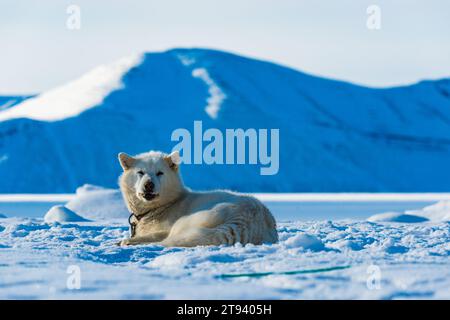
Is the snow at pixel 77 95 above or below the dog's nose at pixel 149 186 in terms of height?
above

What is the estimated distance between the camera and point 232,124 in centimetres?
7162

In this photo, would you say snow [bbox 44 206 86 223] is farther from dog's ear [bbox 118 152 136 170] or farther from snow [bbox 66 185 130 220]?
dog's ear [bbox 118 152 136 170]

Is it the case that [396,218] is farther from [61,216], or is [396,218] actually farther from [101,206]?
[101,206]

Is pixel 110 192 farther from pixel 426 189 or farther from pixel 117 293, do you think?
pixel 426 189

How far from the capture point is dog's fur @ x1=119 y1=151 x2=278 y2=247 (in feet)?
23.3

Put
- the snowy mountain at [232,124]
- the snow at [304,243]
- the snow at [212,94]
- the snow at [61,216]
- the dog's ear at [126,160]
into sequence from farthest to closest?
the snow at [212,94] → the snowy mountain at [232,124] → the snow at [61,216] → the dog's ear at [126,160] → the snow at [304,243]

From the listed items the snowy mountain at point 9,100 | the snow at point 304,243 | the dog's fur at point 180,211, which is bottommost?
the snow at point 304,243

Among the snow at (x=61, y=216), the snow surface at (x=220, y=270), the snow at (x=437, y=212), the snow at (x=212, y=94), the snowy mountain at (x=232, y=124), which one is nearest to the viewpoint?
the snow surface at (x=220, y=270)

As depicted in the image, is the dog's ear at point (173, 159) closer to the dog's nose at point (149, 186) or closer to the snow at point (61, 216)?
the dog's nose at point (149, 186)

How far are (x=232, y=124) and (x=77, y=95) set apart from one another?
56.3 feet

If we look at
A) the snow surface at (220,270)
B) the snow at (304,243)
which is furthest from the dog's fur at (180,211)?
the snow at (304,243)

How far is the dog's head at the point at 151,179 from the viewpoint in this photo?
7.51m

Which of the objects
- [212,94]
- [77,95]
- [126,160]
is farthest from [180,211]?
[77,95]
